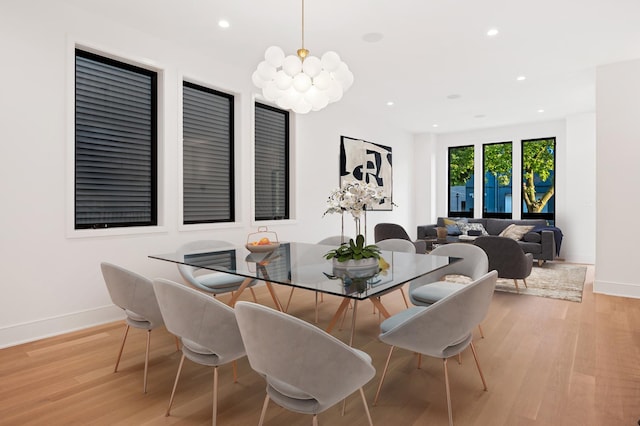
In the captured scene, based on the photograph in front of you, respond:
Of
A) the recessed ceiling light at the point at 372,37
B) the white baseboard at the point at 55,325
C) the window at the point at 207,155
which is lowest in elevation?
the white baseboard at the point at 55,325

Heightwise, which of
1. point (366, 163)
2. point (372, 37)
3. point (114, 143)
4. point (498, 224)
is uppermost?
point (372, 37)

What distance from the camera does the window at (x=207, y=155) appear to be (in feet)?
14.5

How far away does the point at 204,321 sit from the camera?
170 centimetres

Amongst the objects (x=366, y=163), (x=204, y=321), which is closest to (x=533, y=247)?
(x=366, y=163)

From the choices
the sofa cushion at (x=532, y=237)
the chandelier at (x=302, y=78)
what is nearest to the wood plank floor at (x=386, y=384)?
the chandelier at (x=302, y=78)

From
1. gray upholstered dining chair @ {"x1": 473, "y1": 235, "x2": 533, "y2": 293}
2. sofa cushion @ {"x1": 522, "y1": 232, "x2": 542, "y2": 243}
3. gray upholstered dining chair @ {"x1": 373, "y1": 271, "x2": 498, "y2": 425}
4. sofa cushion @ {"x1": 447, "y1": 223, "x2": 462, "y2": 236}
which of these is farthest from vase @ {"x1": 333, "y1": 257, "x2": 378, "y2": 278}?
sofa cushion @ {"x1": 447, "y1": 223, "x2": 462, "y2": 236}

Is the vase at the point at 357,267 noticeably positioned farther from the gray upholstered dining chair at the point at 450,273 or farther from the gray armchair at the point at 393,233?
the gray armchair at the point at 393,233

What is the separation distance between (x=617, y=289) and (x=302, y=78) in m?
4.66

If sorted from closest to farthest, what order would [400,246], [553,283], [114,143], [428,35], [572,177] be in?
[400,246]
[114,143]
[428,35]
[553,283]
[572,177]

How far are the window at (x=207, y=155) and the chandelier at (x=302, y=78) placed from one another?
6.00 ft

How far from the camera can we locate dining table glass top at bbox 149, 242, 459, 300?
6.18ft

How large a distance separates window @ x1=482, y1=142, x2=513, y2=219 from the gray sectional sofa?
2.03 ft

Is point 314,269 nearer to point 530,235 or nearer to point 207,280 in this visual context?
point 207,280

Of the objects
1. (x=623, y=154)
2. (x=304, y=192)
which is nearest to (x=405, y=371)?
(x=304, y=192)
